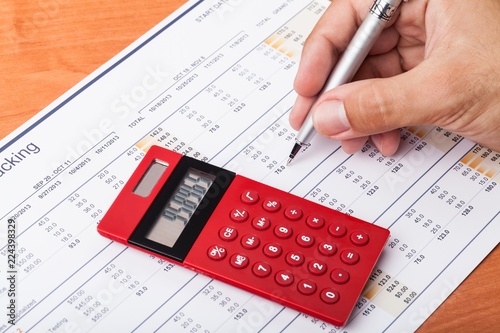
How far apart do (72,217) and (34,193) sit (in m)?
0.05

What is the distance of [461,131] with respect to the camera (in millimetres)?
703

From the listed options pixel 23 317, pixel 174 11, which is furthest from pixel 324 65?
pixel 23 317

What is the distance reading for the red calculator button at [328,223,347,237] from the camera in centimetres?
63

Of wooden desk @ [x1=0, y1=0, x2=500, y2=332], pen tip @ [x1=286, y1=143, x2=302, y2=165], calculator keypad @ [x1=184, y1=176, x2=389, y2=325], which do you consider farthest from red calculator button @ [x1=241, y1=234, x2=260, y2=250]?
wooden desk @ [x1=0, y1=0, x2=500, y2=332]

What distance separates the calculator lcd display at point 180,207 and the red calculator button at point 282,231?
0.08 meters

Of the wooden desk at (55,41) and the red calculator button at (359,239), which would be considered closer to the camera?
the red calculator button at (359,239)

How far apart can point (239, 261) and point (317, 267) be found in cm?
7

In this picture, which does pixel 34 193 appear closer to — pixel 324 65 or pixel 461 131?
pixel 324 65

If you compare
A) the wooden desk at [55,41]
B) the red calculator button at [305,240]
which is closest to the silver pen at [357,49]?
the red calculator button at [305,240]

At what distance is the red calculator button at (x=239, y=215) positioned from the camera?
643 mm

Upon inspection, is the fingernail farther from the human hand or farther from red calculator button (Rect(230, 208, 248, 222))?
red calculator button (Rect(230, 208, 248, 222))

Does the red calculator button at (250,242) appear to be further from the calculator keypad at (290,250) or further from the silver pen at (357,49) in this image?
the silver pen at (357,49)

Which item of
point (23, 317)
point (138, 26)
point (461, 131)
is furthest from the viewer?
point (138, 26)

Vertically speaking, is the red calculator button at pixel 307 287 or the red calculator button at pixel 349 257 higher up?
the red calculator button at pixel 349 257
